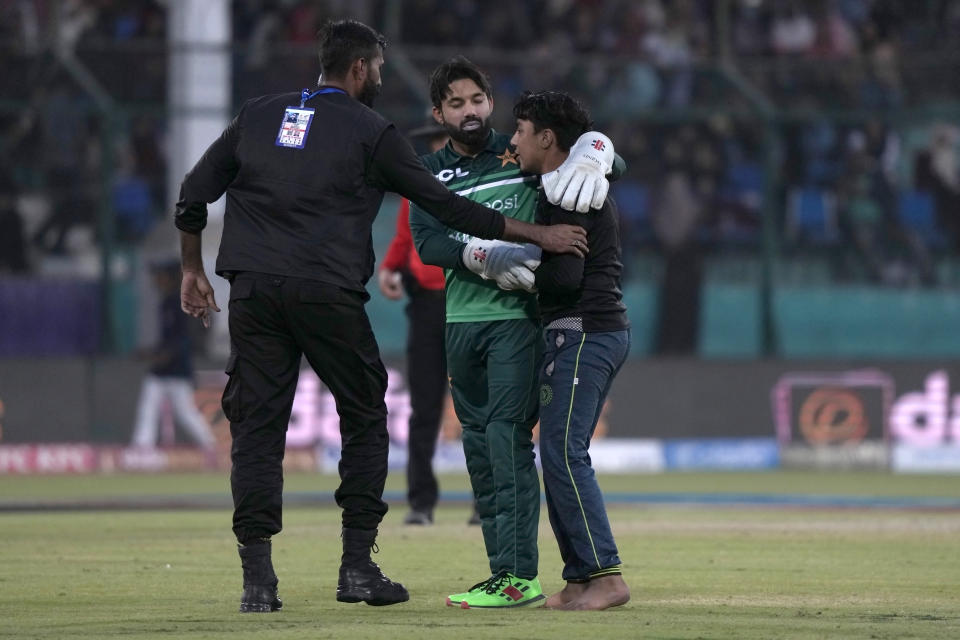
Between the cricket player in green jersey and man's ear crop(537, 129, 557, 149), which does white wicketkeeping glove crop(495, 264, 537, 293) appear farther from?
man's ear crop(537, 129, 557, 149)

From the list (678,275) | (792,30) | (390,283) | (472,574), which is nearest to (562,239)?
(472,574)

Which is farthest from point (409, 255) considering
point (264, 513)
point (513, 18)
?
point (513, 18)

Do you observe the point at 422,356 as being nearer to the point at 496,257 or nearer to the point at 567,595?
the point at 496,257

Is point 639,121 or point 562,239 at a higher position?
point 639,121

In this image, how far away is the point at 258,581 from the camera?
696cm

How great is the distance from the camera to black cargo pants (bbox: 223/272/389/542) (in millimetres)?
7047

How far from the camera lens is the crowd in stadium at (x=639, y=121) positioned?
60.5ft

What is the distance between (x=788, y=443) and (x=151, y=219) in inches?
285

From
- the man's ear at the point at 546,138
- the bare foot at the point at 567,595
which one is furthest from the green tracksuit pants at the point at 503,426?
the man's ear at the point at 546,138

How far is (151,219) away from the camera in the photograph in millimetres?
18672

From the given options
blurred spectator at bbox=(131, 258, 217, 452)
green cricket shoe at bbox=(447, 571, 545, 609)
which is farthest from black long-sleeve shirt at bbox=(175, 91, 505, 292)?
blurred spectator at bbox=(131, 258, 217, 452)

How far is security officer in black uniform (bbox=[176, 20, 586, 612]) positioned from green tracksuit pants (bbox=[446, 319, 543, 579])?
1.44 feet

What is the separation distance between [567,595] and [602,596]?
187 millimetres

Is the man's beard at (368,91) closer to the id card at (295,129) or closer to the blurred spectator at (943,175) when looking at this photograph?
the id card at (295,129)
